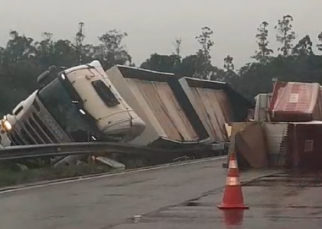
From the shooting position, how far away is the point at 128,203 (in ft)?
42.6

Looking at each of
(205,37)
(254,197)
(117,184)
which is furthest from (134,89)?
(205,37)

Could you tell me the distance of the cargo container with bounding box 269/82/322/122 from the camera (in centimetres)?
2275

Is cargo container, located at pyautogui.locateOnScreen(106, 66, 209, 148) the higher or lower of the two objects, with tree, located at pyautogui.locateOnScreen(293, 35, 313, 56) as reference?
lower

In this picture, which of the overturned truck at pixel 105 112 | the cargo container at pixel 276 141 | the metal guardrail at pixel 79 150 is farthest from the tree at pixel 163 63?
the cargo container at pixel 276 141

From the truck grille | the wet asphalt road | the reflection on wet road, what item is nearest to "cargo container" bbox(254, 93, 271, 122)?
the truck grille

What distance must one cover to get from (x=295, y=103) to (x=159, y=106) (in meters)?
5.77

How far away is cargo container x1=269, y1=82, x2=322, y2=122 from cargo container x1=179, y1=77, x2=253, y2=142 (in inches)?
264

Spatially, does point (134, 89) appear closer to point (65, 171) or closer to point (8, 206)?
point (65, 171)

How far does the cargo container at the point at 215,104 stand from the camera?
101 feet

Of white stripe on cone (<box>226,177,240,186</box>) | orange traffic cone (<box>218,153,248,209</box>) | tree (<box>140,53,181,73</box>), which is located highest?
tree (<box>140,53,181,73</box>)

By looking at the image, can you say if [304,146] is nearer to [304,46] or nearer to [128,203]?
[128,203]

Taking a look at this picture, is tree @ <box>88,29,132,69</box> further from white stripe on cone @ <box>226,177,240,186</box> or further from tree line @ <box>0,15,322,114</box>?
white stripe on cone @ <box>226,177,240,186</box>

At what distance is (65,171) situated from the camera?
20.1m

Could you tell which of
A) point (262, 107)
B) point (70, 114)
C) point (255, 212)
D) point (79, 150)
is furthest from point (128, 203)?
point (262, 107)
